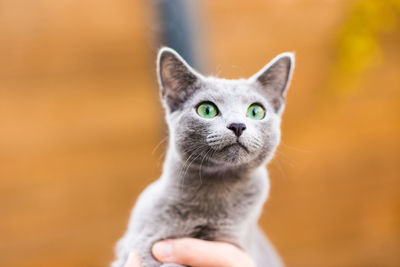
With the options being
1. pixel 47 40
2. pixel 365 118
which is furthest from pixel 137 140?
pixel 365 118

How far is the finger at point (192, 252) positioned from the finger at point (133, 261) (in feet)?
0.11

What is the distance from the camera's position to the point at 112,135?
2256 mm

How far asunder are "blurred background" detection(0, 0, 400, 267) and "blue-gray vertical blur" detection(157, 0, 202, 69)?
3.43 feet

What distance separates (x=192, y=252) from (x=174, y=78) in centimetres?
32

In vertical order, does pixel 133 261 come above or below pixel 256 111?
below

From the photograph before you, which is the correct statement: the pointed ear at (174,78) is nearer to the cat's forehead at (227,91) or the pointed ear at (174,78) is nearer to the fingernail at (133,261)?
the cat's forehead at (227,91)

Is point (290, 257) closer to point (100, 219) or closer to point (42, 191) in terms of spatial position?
point (100, 219)

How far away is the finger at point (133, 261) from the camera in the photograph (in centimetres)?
77

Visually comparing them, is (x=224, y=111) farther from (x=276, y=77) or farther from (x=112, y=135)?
(x=112, y=135)

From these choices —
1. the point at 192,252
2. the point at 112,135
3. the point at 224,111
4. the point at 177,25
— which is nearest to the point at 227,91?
the point at 224,111

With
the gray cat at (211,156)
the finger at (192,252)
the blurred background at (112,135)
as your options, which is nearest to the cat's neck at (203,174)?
the gray cat at (211,156)

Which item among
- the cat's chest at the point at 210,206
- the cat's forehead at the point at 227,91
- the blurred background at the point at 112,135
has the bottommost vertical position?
the cat's chest at the point at 210,206

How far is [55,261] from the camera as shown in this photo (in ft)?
7.36

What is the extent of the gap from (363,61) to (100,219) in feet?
5.95
